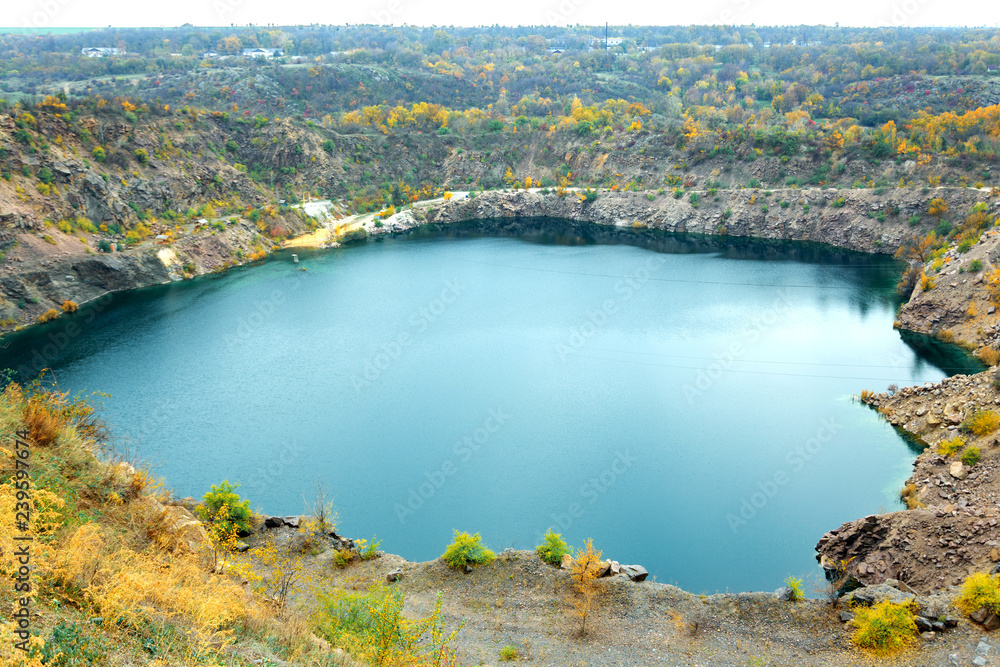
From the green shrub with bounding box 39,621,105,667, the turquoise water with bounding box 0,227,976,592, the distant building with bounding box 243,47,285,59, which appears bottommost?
the turquoise water with bounding box 0,227,976,592

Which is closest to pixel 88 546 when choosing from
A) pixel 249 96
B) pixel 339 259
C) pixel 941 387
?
pixel 941 387

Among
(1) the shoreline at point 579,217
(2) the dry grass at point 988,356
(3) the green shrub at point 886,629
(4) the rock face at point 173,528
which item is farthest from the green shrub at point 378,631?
(1) the shoreline at point 579,217

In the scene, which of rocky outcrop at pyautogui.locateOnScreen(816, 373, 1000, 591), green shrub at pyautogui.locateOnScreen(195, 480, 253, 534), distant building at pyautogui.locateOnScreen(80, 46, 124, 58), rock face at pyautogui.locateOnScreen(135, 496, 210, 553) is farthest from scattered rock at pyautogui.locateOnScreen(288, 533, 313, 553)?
distant building at pyautogui.locateOnScreen(80, 46, 124, 58)

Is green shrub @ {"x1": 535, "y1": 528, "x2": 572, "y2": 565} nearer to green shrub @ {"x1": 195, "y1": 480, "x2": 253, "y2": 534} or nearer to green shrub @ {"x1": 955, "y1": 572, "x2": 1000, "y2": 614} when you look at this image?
green shrub @ {"x1": 195, "y1": 480, "x2": 253, "y2": 534}

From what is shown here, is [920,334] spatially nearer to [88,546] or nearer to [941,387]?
[941,387]

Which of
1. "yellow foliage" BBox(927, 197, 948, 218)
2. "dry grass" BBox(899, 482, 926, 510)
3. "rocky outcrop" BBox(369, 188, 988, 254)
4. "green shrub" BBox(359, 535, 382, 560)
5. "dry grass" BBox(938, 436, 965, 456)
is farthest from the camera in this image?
"rocky outcrop" BBox(369, 188, 988, 254)

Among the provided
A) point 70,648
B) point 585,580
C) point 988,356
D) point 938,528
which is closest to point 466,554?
point 585,580

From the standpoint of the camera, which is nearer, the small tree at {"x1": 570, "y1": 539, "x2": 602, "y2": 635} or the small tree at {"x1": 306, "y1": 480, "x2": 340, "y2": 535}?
the small tree at {"x1": 570, "y1": 539, "x2": 602, "y2": 635}
